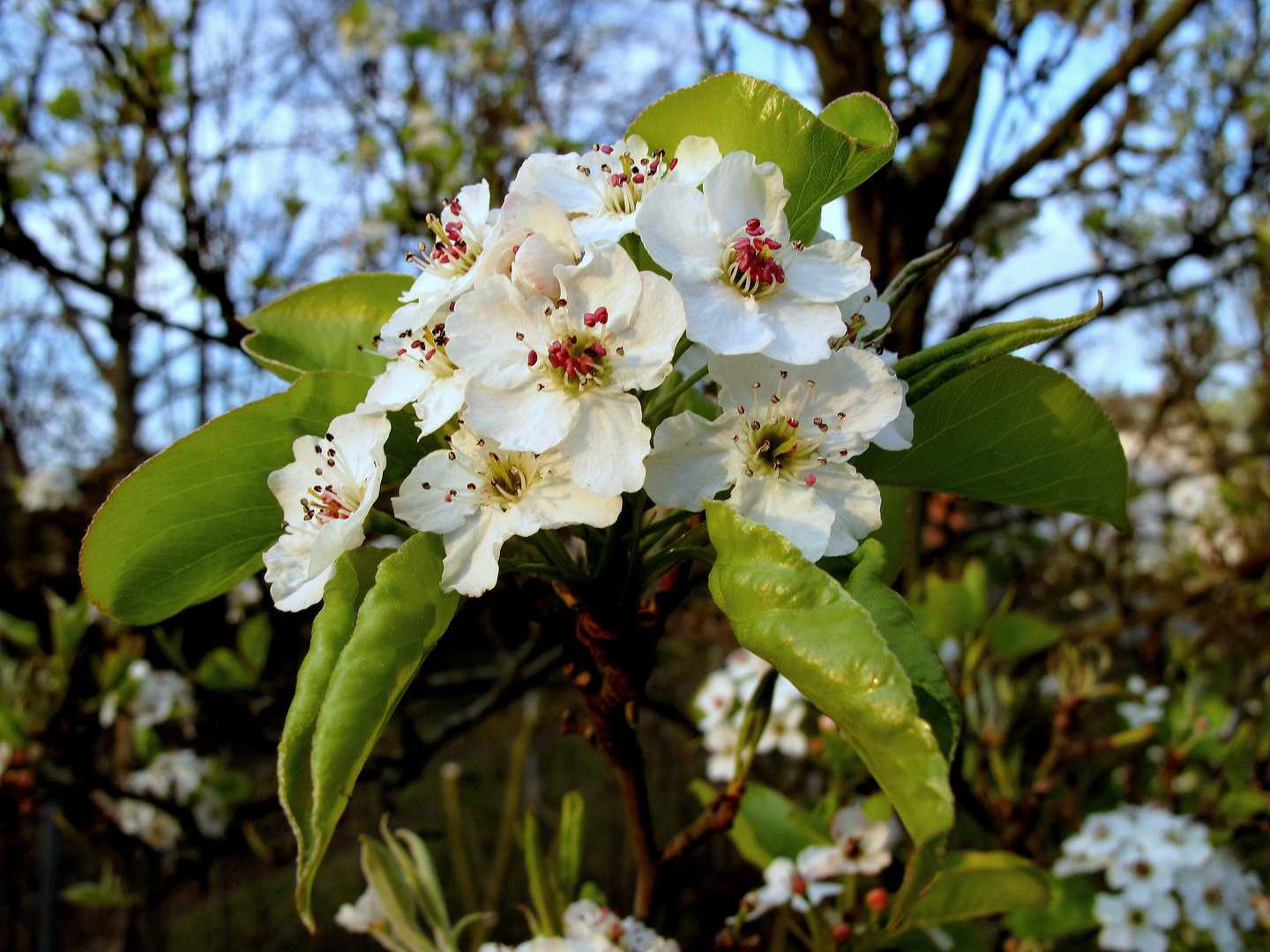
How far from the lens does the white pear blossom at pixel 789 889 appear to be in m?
1.06

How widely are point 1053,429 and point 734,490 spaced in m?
0.24

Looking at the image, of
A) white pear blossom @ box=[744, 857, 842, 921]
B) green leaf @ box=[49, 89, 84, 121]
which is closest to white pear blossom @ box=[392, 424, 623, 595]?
white pear blossom @ box=[744, 857, 842, 921]

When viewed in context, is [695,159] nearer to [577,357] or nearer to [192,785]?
[577,357]

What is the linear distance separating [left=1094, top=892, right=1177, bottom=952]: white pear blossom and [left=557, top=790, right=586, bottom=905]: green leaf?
46.2 inches

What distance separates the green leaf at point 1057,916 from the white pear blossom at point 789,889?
583 mm

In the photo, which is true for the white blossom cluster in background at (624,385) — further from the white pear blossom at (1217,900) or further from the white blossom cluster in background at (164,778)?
the white blossom cluster in background at (164,778)

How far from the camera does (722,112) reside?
584 mm

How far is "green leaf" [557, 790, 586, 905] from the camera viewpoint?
0.97m

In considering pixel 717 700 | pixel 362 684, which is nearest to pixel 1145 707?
pixel 717 700

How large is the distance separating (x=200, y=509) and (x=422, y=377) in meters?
0.20

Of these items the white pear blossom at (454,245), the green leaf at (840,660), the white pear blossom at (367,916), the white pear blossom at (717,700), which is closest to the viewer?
the green leaf at (840,660)

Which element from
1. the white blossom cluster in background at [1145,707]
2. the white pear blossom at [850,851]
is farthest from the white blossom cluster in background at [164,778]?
the white blossom cluster in background at [1145,707]

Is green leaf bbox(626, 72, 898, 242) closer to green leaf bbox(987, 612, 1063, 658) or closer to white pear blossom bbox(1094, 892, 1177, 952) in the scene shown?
green leaf bbox(987, 612, 1063, 658)

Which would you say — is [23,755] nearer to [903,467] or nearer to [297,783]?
[297,783]
